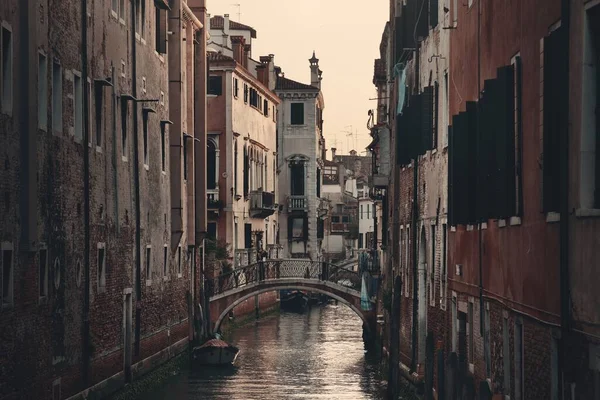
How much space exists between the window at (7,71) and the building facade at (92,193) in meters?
0.02

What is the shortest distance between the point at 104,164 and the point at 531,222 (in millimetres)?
12808

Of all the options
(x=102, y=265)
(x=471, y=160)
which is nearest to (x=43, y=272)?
(x=102, y=265)

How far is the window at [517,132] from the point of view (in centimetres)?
1309

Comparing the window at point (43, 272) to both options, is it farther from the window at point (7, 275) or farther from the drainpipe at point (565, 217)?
the drainpipe at point (565, 217)

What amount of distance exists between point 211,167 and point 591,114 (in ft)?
131

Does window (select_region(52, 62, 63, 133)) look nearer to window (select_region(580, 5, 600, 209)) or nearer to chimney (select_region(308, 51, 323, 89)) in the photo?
window (select_region(580, 5, 600, 209))

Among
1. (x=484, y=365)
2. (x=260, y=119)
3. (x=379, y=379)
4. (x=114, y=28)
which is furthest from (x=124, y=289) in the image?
(x=260, y=119)

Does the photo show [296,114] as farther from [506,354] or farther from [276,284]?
[506,354]

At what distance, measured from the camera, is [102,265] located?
2394cm

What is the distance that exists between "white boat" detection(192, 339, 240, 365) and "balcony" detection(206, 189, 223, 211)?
16.2 meters

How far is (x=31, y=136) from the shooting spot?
1784 cm

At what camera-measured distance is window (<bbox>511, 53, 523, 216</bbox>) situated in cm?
1309

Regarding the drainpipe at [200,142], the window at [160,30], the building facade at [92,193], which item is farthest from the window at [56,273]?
the drainpipe at [200,142]

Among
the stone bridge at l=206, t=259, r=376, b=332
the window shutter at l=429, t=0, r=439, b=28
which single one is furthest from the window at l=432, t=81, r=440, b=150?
the stone bridge at l=206, t=259, r=376, b=332
